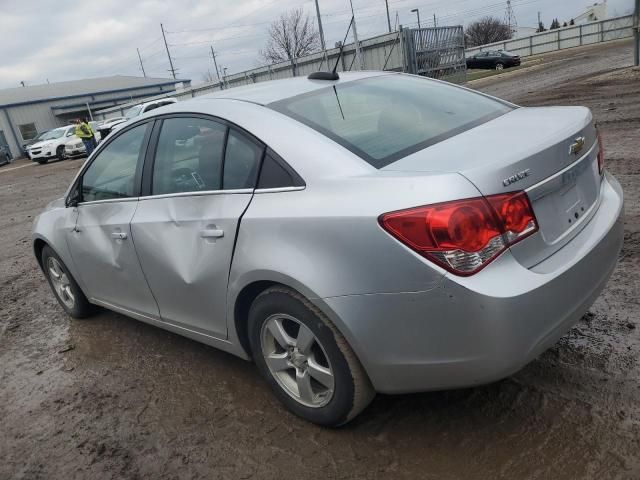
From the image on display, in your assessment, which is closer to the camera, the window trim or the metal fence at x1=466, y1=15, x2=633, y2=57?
the window trim

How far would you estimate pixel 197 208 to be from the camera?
2.86 metres

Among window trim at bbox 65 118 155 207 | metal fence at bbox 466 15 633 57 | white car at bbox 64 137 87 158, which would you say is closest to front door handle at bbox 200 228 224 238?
window trim at bbox 65 118 155 207

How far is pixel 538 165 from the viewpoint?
2209 millimetres

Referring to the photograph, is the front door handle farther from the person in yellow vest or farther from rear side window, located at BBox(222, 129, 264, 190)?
the person in yellow vest

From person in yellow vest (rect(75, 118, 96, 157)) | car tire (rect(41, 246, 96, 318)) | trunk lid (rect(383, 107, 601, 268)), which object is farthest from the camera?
person in yellow vest (rect(75, 118, 96, 157))

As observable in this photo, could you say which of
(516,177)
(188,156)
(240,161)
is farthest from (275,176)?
(516,177)

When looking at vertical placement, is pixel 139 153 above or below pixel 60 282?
above

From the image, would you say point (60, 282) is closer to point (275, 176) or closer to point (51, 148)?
point (275, 176)

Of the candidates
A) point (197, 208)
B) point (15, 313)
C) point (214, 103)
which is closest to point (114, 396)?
point (197, 208)

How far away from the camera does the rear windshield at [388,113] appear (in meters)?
2.54

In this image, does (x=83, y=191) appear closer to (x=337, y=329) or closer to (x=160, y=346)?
(x=160, y=346)

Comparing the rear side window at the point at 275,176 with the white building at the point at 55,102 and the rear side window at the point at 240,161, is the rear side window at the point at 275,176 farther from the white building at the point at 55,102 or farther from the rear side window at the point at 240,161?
the white building at the point at 55,102

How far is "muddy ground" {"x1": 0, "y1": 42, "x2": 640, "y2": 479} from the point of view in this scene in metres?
2.33

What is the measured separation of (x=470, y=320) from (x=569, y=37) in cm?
5373
